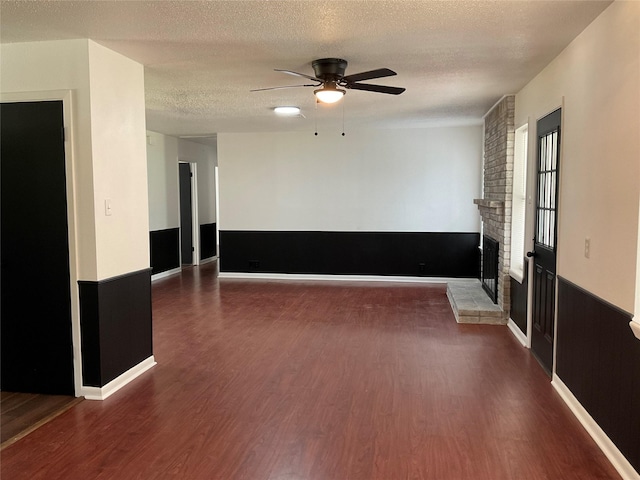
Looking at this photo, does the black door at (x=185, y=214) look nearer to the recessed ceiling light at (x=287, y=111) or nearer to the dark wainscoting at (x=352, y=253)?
the dark wainscoting at (x=352, y=253)

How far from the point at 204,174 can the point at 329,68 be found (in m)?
6.82

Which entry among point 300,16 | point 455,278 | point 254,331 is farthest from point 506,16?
point 455,278

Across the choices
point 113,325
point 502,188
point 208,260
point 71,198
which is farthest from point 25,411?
point 208,260

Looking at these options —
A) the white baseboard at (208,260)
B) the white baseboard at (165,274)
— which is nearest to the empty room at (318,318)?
the white baseboard at (165,274)

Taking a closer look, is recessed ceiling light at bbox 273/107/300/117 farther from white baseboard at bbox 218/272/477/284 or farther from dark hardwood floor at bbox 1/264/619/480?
white baseboard at bbox 218/272/477/284

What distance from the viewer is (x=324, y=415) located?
311 centimetres

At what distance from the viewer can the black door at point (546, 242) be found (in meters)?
3.73

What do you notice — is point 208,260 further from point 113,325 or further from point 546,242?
point 546,242

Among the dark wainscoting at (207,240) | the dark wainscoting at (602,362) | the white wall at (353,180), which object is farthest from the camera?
the dark wainscoting at (207,240)

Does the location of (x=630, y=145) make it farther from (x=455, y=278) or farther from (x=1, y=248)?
(x=455, y=278)

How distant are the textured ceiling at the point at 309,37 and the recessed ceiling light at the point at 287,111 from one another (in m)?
0.76

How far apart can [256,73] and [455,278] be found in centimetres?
497

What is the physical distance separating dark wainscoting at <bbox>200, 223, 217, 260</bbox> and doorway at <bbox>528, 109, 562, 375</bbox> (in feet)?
23.1

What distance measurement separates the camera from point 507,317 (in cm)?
530
